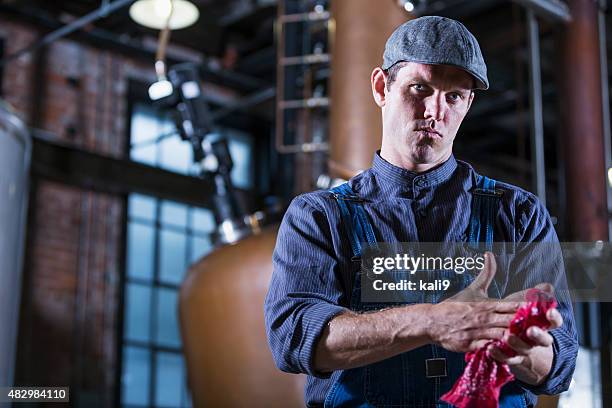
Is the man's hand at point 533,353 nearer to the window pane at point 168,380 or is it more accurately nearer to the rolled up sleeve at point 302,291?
the rolled up sleeve at point 302,291

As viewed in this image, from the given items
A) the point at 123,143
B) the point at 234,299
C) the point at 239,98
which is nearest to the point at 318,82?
the point at 234,299

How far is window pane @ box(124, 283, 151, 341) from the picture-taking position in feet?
21.0

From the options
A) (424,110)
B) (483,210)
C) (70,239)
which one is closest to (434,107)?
(424,110)

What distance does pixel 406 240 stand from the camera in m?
1.14

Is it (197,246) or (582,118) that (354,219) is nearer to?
(582,118)

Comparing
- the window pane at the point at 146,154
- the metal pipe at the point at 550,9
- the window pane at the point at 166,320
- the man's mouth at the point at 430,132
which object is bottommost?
the man's mouth at the point at 430,132

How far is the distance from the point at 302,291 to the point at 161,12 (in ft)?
10.4

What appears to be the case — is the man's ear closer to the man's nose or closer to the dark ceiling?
the man's nose

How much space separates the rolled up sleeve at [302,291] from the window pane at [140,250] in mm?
5424

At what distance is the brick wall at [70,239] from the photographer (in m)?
5.95

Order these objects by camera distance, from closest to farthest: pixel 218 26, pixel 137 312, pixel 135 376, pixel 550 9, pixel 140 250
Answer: pixel 550 9 < pixel 218 26 < pixel 135 376 < pixel 137 312 < pixel 140 250

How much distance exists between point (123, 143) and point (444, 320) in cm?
576

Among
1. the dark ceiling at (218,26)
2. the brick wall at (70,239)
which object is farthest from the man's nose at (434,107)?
the brick wall at (70,239)

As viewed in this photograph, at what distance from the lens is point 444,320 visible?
38.4 inches
